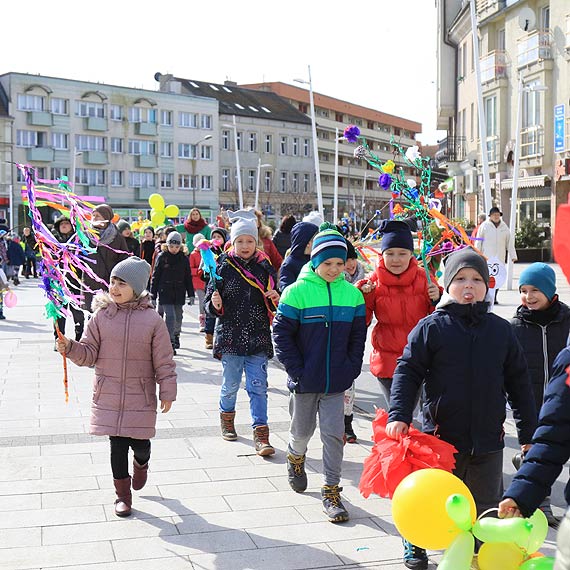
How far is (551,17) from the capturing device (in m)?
33.6

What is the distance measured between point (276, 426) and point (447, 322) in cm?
357

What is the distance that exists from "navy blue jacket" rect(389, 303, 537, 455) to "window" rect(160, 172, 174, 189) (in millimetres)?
70782

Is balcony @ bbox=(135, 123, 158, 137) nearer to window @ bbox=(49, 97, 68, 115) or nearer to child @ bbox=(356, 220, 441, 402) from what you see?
window @ bbox=(49, 97, 68, 115)

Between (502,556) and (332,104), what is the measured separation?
9515 cm

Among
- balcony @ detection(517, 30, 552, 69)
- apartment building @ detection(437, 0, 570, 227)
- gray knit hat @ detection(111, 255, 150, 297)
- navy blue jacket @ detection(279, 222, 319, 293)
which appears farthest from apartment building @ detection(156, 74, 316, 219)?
gray knit hat @ detection(111, 255, 150, 297)

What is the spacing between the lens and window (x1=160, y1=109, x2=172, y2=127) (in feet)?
242

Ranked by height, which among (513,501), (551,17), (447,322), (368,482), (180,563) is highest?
(551,17)

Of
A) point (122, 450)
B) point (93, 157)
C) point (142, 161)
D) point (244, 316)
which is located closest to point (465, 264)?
point (122, 450)

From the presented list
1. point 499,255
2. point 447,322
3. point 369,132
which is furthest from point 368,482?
point 369,132

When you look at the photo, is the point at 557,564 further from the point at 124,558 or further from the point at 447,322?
the point at 124,558

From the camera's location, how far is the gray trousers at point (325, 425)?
5.36 metres

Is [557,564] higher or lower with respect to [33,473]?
higher

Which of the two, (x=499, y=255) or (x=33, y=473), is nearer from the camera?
(x=33, y=473)

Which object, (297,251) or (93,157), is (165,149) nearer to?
(93,157)
